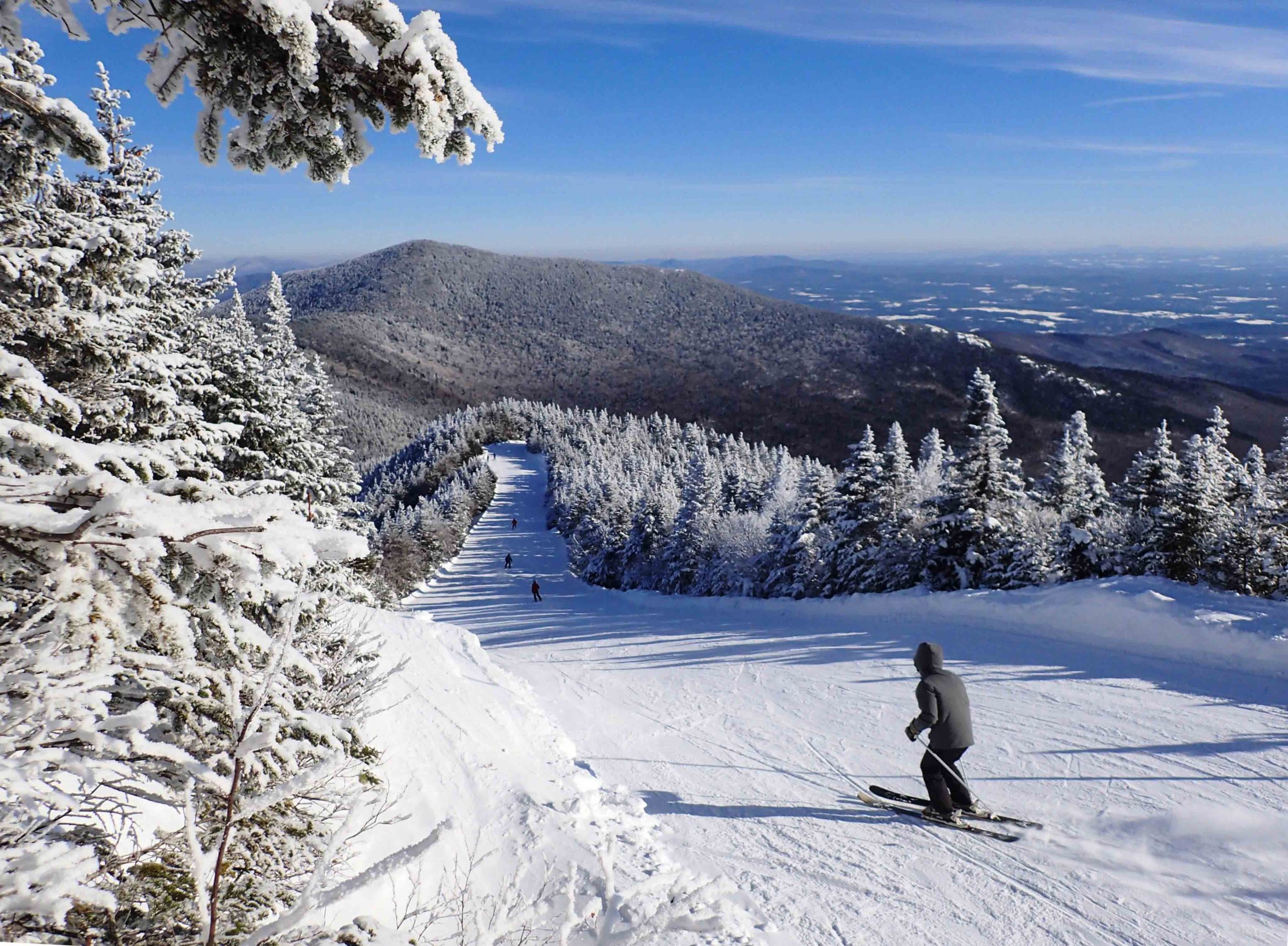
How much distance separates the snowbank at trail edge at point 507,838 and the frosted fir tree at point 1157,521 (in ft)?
56.2

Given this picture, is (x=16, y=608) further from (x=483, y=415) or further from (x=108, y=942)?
(x=483, y=415)

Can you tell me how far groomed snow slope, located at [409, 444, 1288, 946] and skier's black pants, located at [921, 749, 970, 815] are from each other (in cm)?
24

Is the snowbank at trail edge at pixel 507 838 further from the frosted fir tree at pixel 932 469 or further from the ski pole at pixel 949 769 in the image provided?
the frosted fir tree at pixel 932 469

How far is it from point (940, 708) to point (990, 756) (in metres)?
1.84

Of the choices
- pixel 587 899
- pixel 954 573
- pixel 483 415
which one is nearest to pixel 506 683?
pixel 587 899

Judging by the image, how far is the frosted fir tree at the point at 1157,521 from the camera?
1934 cm

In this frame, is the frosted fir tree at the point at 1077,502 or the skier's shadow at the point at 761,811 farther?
the frosted fir tree at the point at 1077,502

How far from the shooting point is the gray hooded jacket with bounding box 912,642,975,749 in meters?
6.13

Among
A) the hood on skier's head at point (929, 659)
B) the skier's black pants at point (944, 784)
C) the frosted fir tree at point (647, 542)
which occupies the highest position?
the hood on skier's head at point (929, 659)

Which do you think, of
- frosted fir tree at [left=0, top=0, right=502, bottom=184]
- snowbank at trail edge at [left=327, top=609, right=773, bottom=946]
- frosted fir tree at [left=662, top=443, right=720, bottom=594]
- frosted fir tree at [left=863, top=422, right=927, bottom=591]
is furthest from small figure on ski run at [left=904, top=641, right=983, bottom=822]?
frosted fir tree at [left=662, top=443, right=720, bottom=594]

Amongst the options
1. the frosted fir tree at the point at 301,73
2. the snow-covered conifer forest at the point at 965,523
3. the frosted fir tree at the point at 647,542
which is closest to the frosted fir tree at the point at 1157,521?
the snow-covered conifer forest at the point at 965,523

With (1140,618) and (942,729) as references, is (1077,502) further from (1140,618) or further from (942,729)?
(942,729)

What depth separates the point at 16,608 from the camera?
1.88 meters

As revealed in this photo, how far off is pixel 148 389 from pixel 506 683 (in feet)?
24.9
